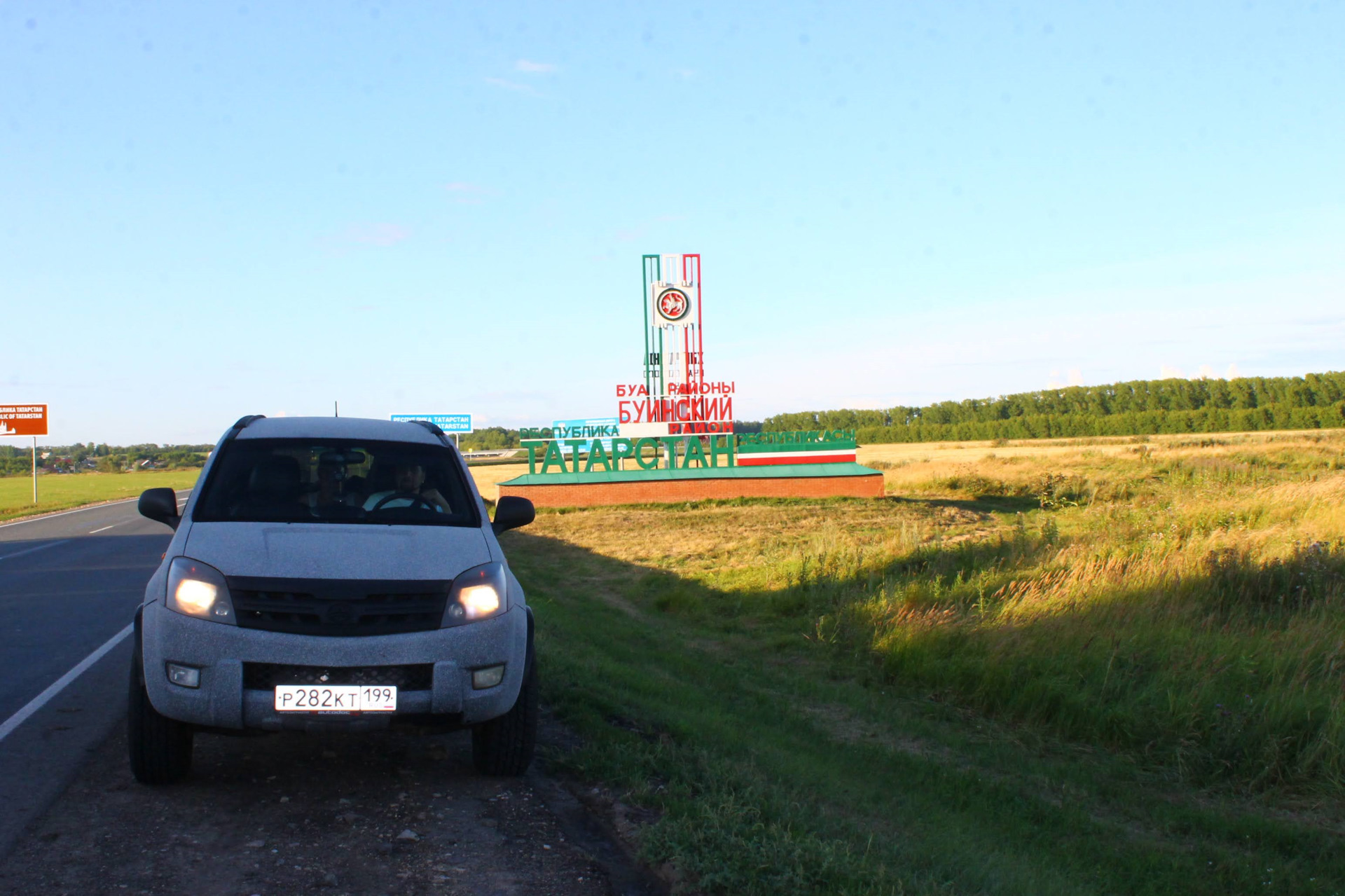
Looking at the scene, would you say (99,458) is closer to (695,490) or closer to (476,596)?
(695,490)

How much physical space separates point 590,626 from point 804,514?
17.8 m

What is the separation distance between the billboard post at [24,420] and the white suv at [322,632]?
4873cm

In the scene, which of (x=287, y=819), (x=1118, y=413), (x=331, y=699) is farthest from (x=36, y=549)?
→ (x=1118, y=413)

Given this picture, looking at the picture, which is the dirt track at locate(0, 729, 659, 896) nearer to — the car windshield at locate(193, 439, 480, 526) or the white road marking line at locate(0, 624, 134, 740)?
the white road marking line at locate(0, 624, 134, 740)

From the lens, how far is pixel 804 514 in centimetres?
2923

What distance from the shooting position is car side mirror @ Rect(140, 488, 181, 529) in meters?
5.69

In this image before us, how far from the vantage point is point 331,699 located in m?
4.54

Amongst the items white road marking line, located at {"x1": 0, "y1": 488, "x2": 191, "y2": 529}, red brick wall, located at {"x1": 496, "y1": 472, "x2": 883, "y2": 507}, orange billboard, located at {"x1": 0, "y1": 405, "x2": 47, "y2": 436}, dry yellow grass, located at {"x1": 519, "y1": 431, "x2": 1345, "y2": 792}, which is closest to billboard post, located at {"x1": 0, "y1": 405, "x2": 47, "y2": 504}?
orange billboard, located at {"x1": 0, "y1": 405, "x2": 47, "y2": 436}

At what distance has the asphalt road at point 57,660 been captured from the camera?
5.32 meters

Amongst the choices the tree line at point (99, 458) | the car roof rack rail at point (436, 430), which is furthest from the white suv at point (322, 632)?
the tree line at point (99, 458)

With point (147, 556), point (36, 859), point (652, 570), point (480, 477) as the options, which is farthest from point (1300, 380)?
point (36, 859)

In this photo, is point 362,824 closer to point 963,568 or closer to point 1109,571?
point 1109,571

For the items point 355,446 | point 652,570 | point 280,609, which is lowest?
point 652,570

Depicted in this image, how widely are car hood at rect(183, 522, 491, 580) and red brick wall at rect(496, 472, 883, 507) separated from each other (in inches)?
1133
